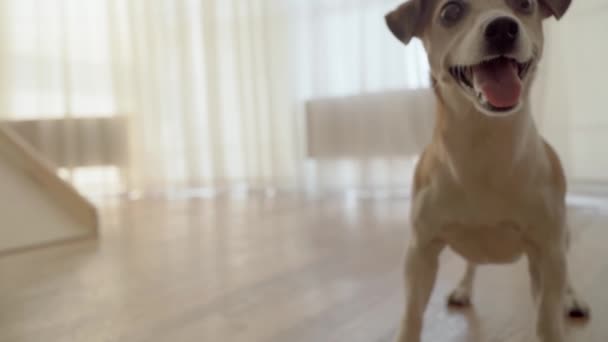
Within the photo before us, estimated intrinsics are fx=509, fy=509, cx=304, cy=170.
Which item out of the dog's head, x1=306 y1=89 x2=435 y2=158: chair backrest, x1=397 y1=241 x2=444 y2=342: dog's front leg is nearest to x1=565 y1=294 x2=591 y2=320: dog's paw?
x1=397 y1=241 x2=444 y2=342: dog's front leg

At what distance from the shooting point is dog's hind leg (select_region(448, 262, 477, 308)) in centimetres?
113

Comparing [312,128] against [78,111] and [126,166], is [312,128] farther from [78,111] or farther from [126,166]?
[78,111]

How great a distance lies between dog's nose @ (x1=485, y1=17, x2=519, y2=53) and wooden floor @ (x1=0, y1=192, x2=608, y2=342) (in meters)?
0.53

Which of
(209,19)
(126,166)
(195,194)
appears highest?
(209,19)

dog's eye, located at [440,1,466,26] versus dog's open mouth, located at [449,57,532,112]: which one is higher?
dog's eye, located at [440,1,466,26]

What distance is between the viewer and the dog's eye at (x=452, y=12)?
32.2 inches

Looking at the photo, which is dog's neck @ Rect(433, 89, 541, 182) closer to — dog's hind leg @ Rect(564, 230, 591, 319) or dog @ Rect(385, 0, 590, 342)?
dog @ Rect(385, 0, 590, 342)

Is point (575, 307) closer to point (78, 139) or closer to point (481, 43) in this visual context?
point (481, 43)

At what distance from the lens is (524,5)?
0.81 metres

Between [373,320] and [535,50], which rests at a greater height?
[535,50]

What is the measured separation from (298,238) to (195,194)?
1860 millimetres

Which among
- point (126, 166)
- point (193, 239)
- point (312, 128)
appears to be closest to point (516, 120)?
point (193, 239)

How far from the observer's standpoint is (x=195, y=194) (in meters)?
3.59

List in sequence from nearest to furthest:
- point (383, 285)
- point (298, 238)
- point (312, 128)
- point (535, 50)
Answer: point (535, 50) < point (383, 285) < point (298, 238) < point (312, 128)
